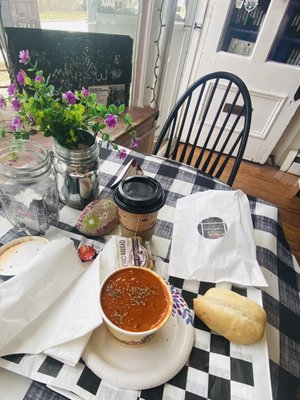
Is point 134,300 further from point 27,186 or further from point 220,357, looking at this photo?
point 27,186

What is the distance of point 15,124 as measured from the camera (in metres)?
0.54

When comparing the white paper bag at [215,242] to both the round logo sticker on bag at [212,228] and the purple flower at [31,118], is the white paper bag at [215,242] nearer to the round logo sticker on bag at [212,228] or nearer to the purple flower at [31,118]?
the round logo sticker on bag at [212,228]

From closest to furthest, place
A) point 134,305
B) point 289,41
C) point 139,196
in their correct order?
point 134,305 → point 139,196 → point 289,41

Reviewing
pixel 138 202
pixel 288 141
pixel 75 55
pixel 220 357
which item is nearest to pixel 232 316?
pixel 220 357

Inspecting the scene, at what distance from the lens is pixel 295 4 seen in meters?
1.79

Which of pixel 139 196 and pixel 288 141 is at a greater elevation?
pixel 139 196

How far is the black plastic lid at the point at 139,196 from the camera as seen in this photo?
51cm

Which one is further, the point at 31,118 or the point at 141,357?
the point at 31,118

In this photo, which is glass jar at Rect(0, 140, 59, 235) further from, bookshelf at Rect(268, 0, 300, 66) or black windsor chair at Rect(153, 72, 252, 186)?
bookshelf at Rect(268, 0, 300, 66)

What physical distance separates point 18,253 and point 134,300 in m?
0.30

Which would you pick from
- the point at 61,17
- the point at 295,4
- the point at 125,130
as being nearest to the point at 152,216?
the point at 125,130

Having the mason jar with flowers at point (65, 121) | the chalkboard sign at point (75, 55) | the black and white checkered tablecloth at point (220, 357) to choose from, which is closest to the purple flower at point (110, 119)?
the mason jar with flowers at point (65, 121)

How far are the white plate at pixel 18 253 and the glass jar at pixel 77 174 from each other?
0.50 feet

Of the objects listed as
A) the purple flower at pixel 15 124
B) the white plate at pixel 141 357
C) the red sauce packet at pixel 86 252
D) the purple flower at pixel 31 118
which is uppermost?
the purple flower at pixel 31 118
